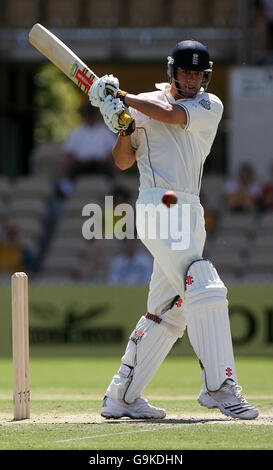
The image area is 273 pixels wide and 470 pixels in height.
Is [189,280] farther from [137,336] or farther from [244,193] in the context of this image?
[244,193]

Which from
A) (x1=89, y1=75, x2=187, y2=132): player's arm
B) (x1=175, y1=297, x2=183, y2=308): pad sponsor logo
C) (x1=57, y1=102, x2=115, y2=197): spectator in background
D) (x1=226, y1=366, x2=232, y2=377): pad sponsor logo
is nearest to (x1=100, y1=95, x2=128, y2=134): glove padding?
(x1=89, y1=75, x2=187, y2=132): player's arm

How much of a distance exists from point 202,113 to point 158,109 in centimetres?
27

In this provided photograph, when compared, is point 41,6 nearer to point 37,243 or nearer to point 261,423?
point 37,243

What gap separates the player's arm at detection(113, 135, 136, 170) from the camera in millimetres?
6156

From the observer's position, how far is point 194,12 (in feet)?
50.5

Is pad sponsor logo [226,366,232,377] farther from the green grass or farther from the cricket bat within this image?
the cricket bat

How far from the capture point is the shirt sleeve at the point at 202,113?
6023 millimetres

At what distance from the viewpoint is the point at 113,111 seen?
5.91 metres

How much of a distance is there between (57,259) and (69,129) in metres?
19.0

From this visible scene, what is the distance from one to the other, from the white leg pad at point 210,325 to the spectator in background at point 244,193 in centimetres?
754

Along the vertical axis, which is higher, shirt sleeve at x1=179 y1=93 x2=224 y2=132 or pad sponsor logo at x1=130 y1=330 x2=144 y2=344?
shirt sleeve at x1=179 y1=93 x2=224 y2=132

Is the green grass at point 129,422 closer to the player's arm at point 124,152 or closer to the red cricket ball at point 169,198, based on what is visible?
the red cricket ball at point 169,198

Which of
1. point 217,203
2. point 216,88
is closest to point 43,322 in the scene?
point 217,203

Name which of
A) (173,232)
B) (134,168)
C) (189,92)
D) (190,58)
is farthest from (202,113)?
(134,168)
